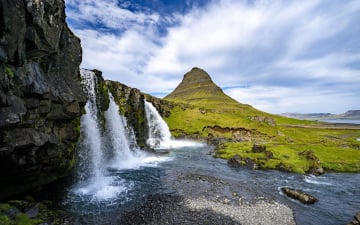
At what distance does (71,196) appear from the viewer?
2931 centimetres

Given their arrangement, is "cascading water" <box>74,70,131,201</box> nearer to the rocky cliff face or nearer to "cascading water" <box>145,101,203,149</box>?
the rocky cliff face

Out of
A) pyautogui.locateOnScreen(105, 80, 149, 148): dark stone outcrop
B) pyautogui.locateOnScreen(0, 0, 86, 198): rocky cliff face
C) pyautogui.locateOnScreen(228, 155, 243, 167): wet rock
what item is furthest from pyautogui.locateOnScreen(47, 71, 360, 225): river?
pyautogui.locateOnScreen(105, 80, 149, 148): dark stone outcrop

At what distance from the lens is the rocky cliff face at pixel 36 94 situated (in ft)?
63.7

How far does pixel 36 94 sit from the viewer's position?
23922mm

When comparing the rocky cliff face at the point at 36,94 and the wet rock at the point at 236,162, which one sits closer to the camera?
the rocky cliff face at the point at 36,94

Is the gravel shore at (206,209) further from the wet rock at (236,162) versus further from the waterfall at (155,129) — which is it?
the waterfall at (155,129)

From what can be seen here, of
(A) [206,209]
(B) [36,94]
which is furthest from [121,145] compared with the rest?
(A) [206,209]

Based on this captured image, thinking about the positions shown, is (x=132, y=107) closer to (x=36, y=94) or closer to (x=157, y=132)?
(x=157, y=132)

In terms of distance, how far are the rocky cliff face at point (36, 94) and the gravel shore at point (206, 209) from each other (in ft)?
42.1

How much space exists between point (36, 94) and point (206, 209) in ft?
75.9

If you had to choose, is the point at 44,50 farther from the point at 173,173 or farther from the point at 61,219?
the point at 173,173

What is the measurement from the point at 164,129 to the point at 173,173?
152 ft

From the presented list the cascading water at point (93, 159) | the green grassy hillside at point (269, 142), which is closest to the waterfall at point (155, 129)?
the green grassy hillside at point (269, 142)

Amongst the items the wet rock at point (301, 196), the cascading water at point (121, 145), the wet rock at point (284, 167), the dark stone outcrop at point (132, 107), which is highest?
the dark stone outcrop at point (132, 107)
